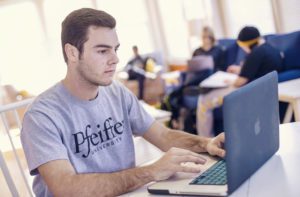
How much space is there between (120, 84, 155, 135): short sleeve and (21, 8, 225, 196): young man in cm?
4

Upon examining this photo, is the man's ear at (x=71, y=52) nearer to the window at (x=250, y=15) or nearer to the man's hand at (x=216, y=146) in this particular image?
the man's hand at (x=216, y=146)

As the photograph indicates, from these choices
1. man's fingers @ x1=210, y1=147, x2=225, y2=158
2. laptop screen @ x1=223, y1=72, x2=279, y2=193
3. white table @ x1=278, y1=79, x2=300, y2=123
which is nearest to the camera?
laptop screen @ x1=223, y1=72, x2=279, y2=193

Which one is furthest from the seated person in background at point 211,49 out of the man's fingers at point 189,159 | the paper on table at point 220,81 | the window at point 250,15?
the man's fingers at point 189,159

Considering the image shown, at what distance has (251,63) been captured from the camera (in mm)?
3061

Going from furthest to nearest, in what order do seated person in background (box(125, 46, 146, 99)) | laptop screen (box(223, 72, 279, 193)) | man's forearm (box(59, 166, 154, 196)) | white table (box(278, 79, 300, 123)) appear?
seated person in background (box(125, 46, 146, 99)) < white table (box(278, 79, 300, 123)) < man's forearm (box(59, 166, 154, 196)) < laptop screen (box(223, 72, 279, 193))

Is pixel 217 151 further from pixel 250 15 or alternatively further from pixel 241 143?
pixel 250 15

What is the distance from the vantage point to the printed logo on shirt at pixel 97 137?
1.33 metres

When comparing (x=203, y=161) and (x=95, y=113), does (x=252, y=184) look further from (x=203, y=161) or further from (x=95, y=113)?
(x=95, y=113)

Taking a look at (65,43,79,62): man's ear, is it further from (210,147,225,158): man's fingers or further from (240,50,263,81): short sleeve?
(240,50,263,81): short sleeve

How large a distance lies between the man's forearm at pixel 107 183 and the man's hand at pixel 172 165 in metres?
0.02

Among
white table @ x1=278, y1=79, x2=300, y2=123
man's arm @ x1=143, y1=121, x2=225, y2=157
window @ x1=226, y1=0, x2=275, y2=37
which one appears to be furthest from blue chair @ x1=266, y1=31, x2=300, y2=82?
man's arm @ x1=143, y1=121, x2=225, y2=157

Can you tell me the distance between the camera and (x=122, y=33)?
26.0ft

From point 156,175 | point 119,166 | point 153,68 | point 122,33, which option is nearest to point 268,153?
point 156,175

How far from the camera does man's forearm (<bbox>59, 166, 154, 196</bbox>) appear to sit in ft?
3.76
